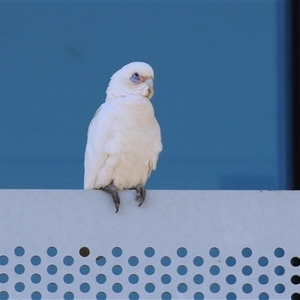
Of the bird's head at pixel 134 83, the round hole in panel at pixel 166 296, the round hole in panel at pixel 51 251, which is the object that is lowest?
the round hole in panel at pixel 166 296

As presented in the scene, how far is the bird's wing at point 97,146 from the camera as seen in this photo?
174 cm

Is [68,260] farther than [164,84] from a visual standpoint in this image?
No

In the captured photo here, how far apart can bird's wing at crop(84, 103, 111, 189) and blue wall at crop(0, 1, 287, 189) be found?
55 cm

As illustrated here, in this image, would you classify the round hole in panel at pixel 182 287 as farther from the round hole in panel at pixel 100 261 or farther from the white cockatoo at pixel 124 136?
the white cockatoo at pixel 124 136

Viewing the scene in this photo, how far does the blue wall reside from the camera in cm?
234

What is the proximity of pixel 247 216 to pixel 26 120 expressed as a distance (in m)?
1.29

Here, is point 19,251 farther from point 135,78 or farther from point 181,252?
point 135,78

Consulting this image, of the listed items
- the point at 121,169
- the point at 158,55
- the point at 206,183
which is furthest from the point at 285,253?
the point at 158,55

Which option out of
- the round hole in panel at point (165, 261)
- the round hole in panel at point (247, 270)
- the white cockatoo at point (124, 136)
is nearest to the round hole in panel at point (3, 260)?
the round hole in panel at point (165, 261)

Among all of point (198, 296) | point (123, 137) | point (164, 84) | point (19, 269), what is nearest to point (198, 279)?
point (198, 296)

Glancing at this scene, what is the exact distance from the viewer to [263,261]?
3.83 feet

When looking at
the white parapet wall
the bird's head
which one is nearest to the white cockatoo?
the bird's head

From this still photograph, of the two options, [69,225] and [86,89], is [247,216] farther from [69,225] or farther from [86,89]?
[86,89]

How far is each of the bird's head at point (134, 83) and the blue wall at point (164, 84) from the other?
54 centimetres
